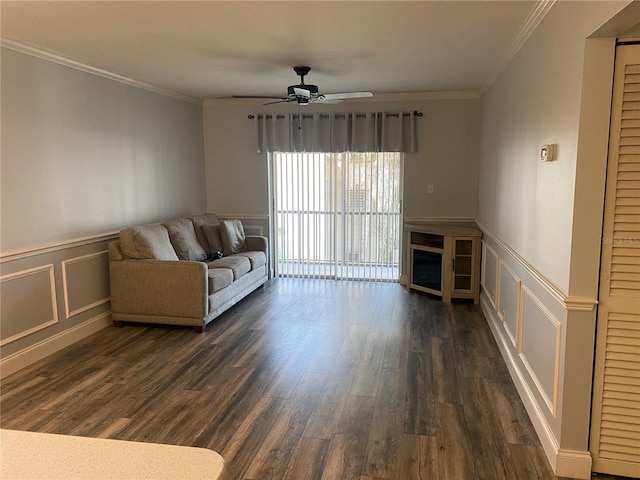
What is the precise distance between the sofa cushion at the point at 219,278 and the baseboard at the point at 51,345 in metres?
1.13

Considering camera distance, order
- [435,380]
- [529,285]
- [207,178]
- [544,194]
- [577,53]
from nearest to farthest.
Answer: [577,53] < [544,194] < [529,285] < [435,380] < [207,178]

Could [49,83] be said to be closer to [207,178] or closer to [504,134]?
[207,178]

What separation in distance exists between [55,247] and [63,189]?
20.6 inches

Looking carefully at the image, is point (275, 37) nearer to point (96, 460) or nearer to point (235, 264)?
point (235, 264)

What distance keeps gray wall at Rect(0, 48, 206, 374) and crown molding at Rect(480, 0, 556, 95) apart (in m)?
3.79

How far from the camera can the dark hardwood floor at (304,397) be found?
2576mm

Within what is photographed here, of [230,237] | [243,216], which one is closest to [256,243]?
[230,237]

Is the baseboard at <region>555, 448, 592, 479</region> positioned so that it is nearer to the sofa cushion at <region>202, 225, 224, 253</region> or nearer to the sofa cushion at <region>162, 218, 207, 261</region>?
the sofa cushion at <region>162, 218, 207, 261</region>

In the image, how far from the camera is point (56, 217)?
4102mm

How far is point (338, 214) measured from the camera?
21.9ft

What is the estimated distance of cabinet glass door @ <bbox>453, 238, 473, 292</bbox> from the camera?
558cm

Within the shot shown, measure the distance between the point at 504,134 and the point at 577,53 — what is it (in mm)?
2012

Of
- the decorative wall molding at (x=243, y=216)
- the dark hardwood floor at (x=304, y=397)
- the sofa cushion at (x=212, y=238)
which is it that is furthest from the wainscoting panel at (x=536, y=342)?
the decorative wall molding at (x=243, y=216)

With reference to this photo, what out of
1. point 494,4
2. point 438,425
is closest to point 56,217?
point 438,425
